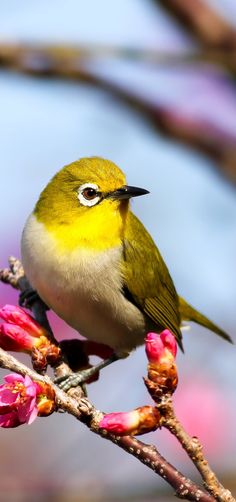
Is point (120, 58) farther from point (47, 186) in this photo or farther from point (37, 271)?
point (37, 271)

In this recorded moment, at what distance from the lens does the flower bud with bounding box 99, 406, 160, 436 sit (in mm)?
3324

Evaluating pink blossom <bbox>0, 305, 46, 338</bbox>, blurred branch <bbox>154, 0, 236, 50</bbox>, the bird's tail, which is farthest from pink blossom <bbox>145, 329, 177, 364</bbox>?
the bird's tail

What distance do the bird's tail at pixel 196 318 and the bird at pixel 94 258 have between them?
0.77 meters

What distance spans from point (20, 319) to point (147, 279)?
5.25ft

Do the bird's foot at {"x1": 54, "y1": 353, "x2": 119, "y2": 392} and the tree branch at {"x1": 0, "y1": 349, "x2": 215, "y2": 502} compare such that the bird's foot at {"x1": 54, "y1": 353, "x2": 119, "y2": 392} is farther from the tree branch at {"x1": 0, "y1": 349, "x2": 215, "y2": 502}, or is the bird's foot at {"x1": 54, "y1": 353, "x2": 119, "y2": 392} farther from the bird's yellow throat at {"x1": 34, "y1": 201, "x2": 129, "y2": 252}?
the bird's yellow throat at {"x1": 34, "y1": 201, "x2": 129, "y2": 252}

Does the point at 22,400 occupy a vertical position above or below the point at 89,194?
below

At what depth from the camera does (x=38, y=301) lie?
17.4 ft

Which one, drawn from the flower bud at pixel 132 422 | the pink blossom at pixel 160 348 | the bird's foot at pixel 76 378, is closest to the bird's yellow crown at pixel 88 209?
the bird's foot at pixel 76 378

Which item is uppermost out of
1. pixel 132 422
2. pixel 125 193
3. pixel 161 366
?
pixel 125 193

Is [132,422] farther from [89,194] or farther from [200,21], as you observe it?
[200,21]

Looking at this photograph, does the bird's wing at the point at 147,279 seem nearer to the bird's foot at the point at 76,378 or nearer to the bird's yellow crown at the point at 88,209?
the bird's yellow crown at the point at 88,209

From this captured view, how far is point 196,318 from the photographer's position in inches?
253

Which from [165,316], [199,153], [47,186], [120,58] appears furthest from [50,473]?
[120,58]

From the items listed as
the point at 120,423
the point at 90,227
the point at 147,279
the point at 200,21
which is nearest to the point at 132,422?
the point at 120,423
